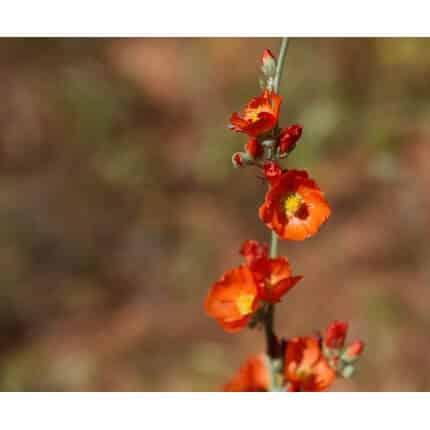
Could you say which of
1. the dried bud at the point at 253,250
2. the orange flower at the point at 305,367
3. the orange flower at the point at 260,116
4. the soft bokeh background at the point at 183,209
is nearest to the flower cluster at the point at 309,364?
the orange flower at the point at 305,367

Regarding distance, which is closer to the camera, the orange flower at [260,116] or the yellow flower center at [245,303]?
the orange flower at [260,116]

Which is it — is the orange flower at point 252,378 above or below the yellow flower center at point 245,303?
below

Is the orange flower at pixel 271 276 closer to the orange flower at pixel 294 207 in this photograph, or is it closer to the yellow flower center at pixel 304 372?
the orange flower at pixel 294 207

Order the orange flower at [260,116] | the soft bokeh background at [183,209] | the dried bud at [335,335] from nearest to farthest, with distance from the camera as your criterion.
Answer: the orange flower at [260,116] < the dried bud at [335,335] < the soft bokeh background at [183,209]

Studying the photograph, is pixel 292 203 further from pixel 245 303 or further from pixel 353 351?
pixel 353 351

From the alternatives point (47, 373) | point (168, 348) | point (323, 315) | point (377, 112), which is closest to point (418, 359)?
point (323, 315)

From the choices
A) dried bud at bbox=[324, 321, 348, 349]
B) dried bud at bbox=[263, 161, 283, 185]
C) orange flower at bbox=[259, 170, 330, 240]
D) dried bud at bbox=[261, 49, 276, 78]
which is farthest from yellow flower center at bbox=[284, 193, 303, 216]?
dried bud at bbox=[324, 321, 348, 349]

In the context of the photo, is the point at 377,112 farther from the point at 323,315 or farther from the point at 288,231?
the point at 288,231
